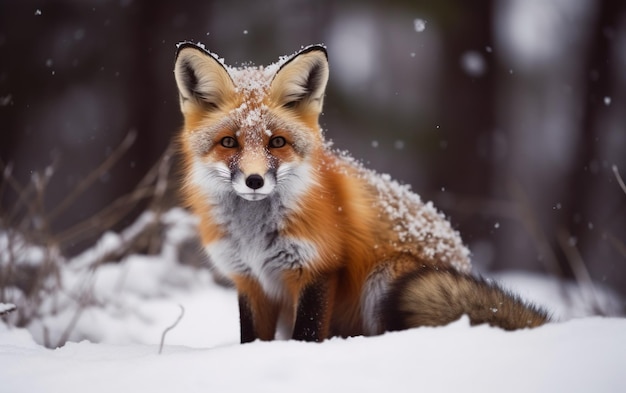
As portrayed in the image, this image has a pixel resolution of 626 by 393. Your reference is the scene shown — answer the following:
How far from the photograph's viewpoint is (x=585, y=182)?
32.8ft

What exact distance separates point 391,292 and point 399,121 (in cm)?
770

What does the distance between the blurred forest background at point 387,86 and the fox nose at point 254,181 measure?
22.7ft

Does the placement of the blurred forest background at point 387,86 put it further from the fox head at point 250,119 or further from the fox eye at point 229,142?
the fox eye at point 229,142

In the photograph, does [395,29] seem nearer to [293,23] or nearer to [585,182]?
[293,23]

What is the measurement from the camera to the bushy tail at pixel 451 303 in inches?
94.9

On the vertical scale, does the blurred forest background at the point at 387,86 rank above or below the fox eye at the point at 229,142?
above

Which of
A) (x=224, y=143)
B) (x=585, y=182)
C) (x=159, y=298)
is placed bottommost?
(x=159, y=298)

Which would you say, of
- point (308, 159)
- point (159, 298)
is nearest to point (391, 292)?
point (308, 159)

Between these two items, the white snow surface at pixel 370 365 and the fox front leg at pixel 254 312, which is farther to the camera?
the fox front leg at pixel 254 312

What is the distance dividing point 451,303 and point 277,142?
0.94m

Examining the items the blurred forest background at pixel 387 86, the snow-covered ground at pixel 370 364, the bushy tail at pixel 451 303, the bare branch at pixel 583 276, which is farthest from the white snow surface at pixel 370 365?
the blurred forest background at pixel 387 86

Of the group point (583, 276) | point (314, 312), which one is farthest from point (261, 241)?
point (583, 276)

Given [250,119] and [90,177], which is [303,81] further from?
[90,177]

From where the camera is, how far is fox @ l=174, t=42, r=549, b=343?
2.46m
